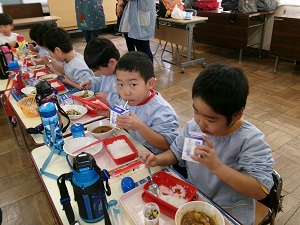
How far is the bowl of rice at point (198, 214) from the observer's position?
28.6 inches

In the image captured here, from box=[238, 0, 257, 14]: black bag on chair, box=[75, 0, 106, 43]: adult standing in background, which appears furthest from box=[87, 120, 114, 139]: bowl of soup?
box=[238, 0, 257, 14]: black bag on chair

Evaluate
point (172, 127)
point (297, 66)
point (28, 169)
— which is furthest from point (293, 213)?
point (297, 66)

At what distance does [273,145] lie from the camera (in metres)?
2.22

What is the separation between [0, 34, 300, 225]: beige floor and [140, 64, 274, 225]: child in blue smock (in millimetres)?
862

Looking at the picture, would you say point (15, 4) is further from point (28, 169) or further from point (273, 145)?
point (273, 145)

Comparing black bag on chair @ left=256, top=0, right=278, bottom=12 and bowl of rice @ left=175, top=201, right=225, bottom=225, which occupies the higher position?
black bag on chair @ left=256, top=0, right=278, bottom=12

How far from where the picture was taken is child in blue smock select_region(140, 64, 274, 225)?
79 centimetres

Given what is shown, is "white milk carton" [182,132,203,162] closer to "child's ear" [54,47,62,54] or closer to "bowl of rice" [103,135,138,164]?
"bowl of rice" [103,135,138,164]

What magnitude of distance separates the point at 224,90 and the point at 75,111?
93cm

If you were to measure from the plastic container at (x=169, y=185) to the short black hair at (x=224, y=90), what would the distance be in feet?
0.86

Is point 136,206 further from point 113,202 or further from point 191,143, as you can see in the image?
point 191,143

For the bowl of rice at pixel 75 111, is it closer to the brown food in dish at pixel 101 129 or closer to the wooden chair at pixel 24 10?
the brown food in dish at pixel 101 129

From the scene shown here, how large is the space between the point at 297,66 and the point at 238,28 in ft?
3.63

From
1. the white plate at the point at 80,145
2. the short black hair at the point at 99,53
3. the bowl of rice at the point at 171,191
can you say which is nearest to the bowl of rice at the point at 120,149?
the white plate at the point at 80,145
